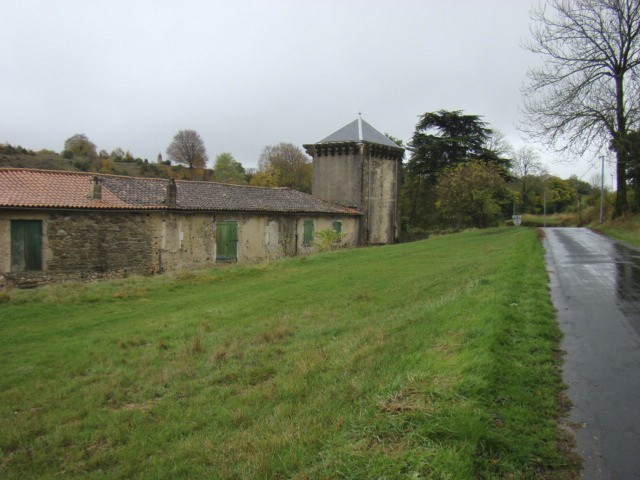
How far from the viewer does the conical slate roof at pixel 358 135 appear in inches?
1312

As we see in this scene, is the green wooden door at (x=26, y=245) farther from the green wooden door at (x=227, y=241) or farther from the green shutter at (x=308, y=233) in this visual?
the green shutter at (x=308, y=233)

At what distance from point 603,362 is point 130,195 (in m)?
21.6

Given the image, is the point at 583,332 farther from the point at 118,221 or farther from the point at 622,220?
the point at 622,220

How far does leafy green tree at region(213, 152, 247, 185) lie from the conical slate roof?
24.1 meters

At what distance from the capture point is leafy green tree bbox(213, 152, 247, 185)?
2343 inches

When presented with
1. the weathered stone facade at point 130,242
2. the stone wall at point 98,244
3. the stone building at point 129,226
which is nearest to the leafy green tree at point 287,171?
the stone building at point 129,226

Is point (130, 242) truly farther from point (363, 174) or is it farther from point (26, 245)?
point (363, 174)

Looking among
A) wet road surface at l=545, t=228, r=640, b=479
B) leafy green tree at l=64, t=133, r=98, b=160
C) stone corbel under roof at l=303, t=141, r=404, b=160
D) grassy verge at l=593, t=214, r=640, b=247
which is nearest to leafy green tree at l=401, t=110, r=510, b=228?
stone corbel under roof at l=303, t=141, r=404, b=160

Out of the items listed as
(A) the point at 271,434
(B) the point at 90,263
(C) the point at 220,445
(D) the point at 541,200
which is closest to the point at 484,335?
(A) the point at 271,434

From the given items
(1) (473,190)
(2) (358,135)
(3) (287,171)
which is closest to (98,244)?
(2) (358,135)

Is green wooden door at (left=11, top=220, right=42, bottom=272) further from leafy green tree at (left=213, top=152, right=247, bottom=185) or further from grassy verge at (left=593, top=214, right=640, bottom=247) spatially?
leafy green tree at (left=213, top=152, right=247, bottom=185)

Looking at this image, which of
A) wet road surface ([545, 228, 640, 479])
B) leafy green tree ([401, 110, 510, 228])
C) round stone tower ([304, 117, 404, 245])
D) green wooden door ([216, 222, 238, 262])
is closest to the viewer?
Result: wet road surface ([545, 228, 640, 479])

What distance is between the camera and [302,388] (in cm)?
529

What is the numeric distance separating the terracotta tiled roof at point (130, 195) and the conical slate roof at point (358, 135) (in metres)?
6.65
